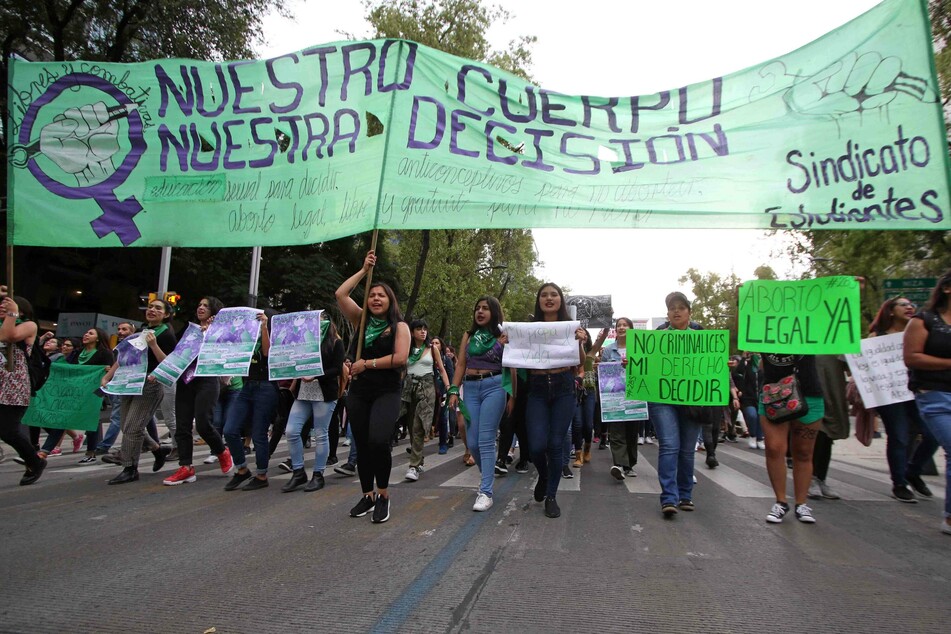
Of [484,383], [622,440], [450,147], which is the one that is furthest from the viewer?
[622,440]

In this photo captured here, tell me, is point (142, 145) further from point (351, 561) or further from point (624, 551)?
point (624, 551)

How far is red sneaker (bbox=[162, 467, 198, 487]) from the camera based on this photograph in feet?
20.8

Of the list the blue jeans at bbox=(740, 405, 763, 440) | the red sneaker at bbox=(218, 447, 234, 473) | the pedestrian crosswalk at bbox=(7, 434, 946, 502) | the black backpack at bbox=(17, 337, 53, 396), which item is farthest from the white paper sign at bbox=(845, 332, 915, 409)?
the black backpack at bbox=(17, 337, 53, 396)

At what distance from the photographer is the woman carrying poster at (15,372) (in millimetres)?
5836

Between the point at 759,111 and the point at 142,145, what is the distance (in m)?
5.51

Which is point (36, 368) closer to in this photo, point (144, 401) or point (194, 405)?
point (144, 401)

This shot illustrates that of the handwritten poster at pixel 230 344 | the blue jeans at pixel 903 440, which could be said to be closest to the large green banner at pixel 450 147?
the handwritten poster at pixel 230 344

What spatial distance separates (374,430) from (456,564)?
4.82 feet

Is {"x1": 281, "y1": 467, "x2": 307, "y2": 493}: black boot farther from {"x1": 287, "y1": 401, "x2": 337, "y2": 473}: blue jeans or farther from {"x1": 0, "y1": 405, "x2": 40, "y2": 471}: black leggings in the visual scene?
{"x1": 0, "y1": 405, "x2": 40, "y2": 471}: black leggings

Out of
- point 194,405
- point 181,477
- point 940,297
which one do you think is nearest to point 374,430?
point 194,405

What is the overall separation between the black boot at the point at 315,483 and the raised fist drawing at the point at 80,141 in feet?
11.8

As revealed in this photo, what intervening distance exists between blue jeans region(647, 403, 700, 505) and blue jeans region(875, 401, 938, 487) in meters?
2.42

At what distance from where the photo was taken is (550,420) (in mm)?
5219

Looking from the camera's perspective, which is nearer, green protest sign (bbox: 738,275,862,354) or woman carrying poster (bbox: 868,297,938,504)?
green protest sign (bbox: 738,275,862,354)
